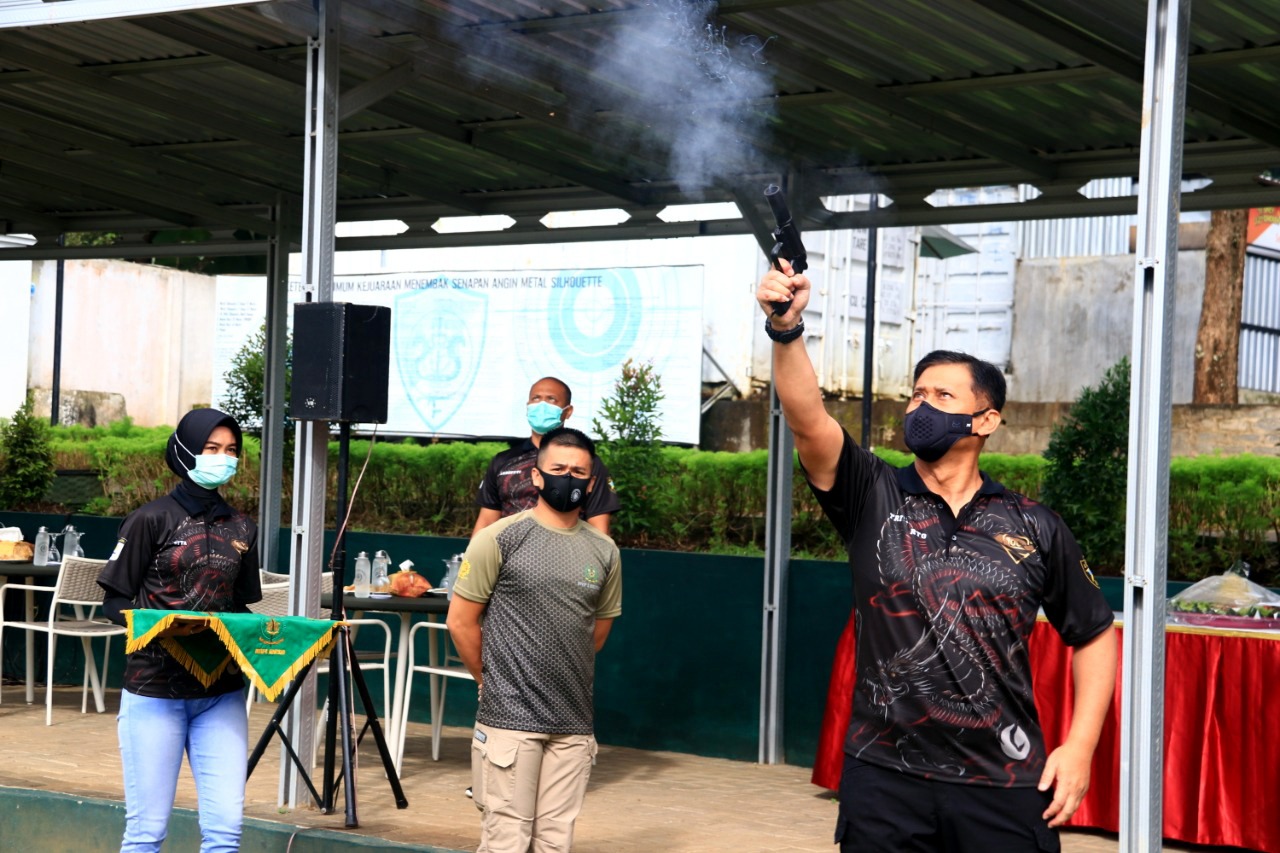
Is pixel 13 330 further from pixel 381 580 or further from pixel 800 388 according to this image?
pixel 800 388

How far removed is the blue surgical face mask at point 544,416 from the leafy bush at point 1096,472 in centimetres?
396

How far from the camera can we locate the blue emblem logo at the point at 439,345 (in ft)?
65.7

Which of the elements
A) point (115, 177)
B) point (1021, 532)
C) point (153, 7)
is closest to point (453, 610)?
point (1021, 532)

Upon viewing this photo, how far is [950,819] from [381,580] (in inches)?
212

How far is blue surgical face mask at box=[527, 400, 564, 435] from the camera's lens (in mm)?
Result: 6750

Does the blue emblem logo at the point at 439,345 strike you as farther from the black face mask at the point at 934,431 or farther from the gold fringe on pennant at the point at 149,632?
the black face mask at the point at 934,431

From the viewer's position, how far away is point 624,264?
65.7 feet

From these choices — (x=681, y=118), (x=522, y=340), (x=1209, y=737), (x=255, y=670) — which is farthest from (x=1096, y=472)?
(x=522, y=340)

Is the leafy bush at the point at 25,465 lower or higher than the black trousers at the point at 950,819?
higher

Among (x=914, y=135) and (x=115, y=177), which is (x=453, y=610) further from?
(x=115, y=177)

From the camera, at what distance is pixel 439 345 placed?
66.7 feet

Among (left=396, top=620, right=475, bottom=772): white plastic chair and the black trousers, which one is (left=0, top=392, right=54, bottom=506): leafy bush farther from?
the black trousers

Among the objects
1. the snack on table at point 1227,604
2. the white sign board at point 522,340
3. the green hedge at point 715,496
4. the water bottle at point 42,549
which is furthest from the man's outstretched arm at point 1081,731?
the white sign board at point 522,340

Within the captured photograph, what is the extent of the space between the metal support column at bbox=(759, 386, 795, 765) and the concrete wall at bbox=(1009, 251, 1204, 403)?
14.6 meters
